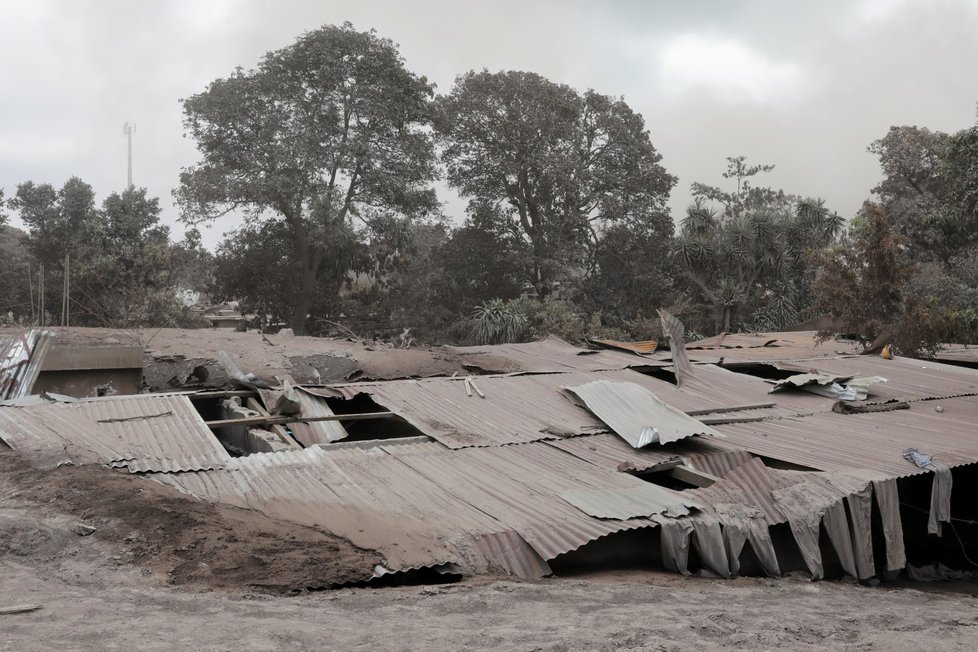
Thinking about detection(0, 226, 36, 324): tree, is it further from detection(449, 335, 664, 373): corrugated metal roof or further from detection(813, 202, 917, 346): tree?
detection(813, 202, 917, 346): tree

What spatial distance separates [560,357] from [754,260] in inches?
654

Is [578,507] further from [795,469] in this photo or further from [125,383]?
[125,383]

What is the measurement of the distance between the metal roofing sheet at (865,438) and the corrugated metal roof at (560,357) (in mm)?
3426

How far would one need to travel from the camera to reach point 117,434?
7.61 metres

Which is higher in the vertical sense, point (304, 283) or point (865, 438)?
point (304, 283)

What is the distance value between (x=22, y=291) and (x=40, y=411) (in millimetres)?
21114

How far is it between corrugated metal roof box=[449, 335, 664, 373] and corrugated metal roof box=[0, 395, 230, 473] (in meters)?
5.81

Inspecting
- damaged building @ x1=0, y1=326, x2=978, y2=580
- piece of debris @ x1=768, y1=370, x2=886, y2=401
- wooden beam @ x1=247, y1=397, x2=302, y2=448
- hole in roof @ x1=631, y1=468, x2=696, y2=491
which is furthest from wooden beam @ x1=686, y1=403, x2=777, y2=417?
wooden beam @ x1=247, y1=397, x2=302, y2=448

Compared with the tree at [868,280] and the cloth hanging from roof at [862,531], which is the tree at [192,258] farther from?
the cloth hanging from roof at [862,531]

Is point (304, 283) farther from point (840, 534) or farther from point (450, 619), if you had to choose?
point (450, 619)

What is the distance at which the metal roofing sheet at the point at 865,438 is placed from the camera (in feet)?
26.5

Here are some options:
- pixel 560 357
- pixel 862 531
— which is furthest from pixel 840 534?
pixel 560 357

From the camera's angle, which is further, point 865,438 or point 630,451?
point 865,438

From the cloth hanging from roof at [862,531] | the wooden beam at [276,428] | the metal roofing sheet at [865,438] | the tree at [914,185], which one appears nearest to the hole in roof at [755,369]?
the metal roofing sheet at [865,438]
